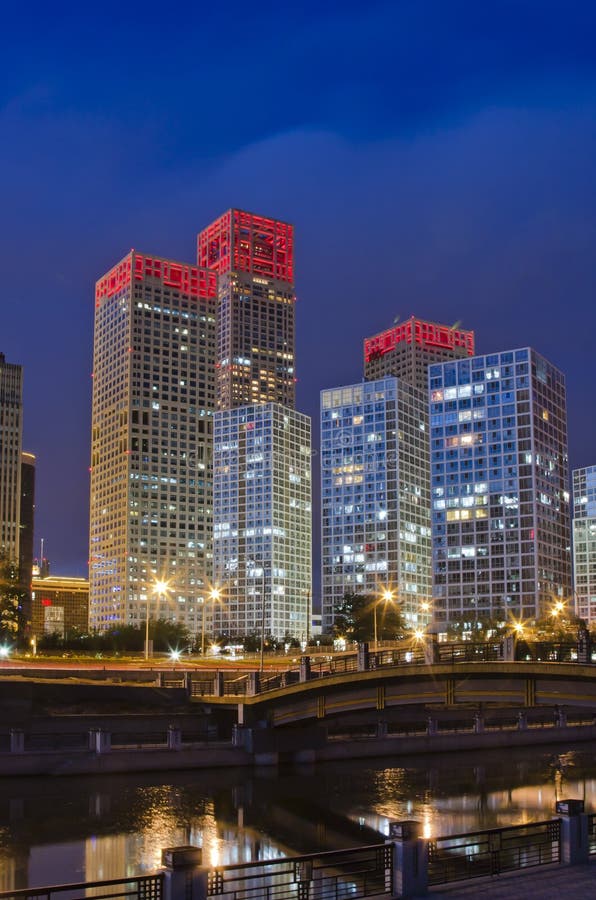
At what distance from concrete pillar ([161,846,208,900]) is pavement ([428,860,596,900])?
6.45m

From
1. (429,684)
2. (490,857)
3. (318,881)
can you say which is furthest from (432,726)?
(318,881)

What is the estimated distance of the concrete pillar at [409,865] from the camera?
2789 centimetres

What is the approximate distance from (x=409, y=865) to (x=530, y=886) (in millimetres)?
3420

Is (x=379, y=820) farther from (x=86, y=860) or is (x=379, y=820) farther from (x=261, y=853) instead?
(x=86, y=860)

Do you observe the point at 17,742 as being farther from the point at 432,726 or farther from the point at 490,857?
the point at 432,726

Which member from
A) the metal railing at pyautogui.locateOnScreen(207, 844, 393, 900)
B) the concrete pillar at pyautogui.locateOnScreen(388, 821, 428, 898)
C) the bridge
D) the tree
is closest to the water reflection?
the metal railing at pyautogui.locateOnScreen(207, 844, 393, 900)

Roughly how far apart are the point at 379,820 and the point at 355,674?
12.9 meters

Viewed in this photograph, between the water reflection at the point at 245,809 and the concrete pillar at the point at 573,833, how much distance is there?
1751 cm

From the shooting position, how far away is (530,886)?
28.1m

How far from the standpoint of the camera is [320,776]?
72.0 metres

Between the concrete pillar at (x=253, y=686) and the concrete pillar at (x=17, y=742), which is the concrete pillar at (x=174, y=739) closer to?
the concrete pillar at (x=253, y=686)

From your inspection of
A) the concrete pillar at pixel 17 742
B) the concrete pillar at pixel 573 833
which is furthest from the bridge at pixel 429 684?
the concrete pillar at pixel 573 833

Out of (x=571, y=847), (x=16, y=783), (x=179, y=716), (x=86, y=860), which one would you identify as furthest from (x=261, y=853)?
(x=179, y=716)

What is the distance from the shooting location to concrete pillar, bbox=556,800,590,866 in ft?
102
